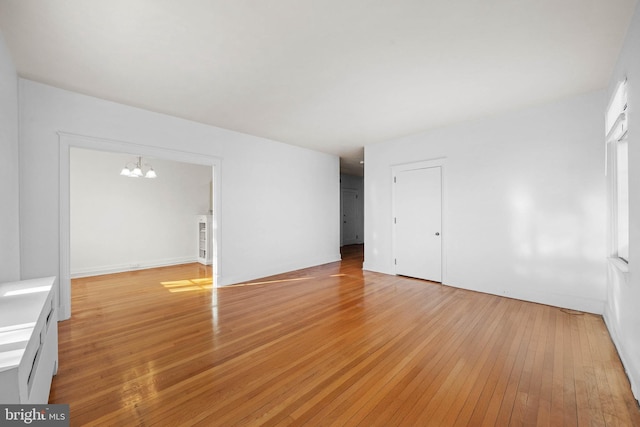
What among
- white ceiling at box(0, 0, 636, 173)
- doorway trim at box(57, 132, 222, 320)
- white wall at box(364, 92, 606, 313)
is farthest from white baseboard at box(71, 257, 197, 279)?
white wall at box(364, 92, 606, 313)

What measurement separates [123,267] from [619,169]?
317 inches

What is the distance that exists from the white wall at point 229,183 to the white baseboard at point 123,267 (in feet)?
8.33

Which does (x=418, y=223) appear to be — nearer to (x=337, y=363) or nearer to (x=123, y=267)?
(x=337, y=363)

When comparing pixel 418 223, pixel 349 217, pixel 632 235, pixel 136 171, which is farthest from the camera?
pixel 349 217

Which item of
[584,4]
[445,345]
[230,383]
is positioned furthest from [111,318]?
[584,4]

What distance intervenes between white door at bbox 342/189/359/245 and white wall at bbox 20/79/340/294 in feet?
9.69

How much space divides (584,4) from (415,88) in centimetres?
147

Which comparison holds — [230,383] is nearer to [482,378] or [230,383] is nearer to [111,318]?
[482,378]

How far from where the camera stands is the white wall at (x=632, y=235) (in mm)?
1916

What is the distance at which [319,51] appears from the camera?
244 centimetres

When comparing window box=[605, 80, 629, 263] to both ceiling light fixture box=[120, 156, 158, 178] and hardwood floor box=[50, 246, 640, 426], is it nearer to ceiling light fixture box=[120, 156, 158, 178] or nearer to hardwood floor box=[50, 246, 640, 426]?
hardwood floor box=[50, 246, 640, 426]

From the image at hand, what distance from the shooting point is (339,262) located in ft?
22.4
